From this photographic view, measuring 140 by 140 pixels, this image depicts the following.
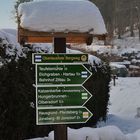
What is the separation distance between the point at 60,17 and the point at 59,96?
994 millimetres

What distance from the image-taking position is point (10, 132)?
8.30 meters

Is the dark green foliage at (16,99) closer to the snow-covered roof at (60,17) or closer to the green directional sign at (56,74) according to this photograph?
the snow-covered roof at (60,17)

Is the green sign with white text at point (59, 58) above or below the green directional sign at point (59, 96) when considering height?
above

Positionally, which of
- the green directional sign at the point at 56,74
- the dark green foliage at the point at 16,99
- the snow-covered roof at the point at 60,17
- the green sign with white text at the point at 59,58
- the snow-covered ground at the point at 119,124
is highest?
the snow-covered roof at the point at 60,17

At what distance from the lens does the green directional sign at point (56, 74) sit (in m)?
6.18

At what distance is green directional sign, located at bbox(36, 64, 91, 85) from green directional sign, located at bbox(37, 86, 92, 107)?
7 centimetres

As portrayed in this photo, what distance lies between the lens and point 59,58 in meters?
6.22

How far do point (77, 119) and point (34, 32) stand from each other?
3.92 feet

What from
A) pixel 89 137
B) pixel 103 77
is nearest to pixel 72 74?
pixel 89 137

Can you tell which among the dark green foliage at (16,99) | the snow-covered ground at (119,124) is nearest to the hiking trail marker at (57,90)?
the snow-covered ground at (119,124)

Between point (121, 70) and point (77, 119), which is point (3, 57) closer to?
point (77, 119)

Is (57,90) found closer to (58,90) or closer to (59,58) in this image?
(58,90)

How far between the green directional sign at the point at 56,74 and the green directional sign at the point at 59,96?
0.07 metres

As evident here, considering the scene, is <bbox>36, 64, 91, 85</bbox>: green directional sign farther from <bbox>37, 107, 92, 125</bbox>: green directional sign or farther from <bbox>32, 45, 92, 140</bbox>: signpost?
<bbox>37, 107, 92, 125</bbox>: green directional sign
